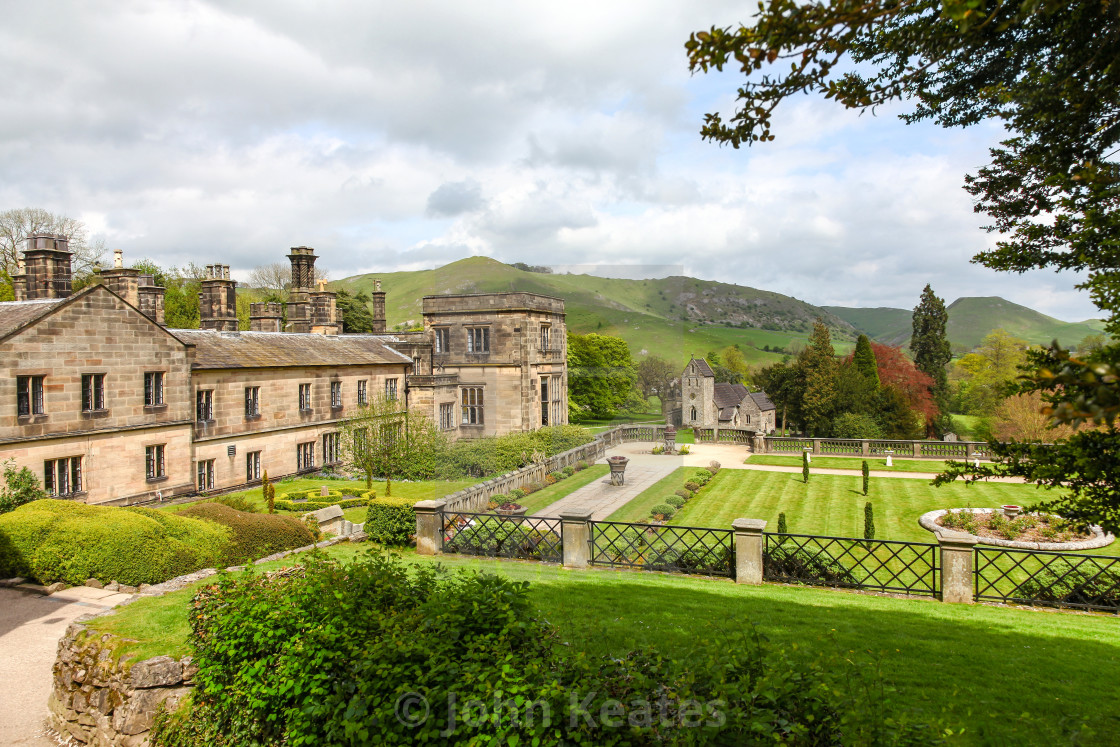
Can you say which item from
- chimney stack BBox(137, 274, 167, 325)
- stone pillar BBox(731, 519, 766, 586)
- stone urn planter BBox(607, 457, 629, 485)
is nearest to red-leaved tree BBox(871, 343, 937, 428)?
stone pillar BBox(731, 519, 766, 586)

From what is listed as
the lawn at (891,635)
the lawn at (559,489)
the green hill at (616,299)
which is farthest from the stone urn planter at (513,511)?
the green hill at (616,299)

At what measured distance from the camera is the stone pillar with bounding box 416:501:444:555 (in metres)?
12.5

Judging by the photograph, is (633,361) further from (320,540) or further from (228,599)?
(320,540)

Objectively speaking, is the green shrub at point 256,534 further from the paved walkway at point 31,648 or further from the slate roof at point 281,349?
the slate roof at point 281,349

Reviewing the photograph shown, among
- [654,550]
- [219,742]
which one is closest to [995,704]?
[654,550]

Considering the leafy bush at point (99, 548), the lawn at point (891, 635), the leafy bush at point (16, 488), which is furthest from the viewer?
the leafy bush at point (16, 488)

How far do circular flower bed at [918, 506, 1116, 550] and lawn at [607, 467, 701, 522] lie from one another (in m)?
10.6

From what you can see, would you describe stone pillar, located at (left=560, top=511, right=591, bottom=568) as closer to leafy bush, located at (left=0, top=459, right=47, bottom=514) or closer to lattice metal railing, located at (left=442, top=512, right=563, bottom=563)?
lattice metal railing, located at (left=442, top=512, right=563, bottom=563)

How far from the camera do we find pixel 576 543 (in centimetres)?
1163

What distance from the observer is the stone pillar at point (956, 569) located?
10.5 meters

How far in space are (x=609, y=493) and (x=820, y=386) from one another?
131 ft

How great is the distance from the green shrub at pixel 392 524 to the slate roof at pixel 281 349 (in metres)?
14.5

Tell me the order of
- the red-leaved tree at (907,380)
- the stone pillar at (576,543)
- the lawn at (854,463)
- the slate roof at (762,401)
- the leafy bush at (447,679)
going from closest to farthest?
the leafy bush at (447,679) → the stone pillar at (576,543) → the lawn at (854,463) → the red-leaved tree at (907,380) → the slate roof at (762,401)

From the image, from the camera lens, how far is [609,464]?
9234mm
